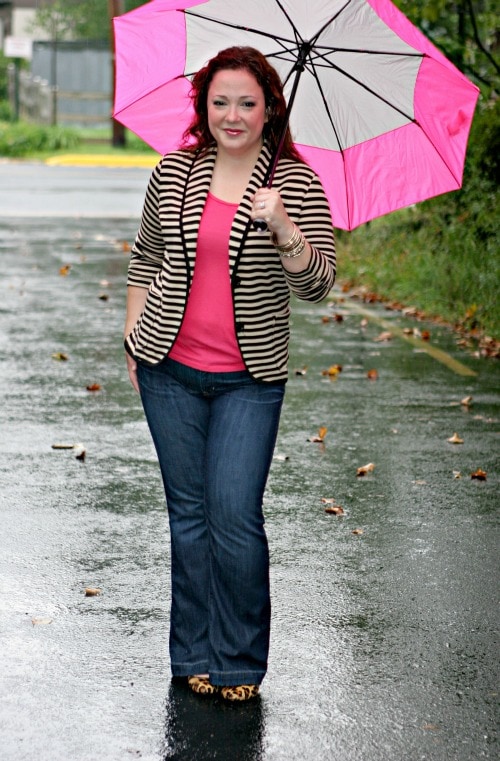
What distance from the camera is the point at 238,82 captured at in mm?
4109

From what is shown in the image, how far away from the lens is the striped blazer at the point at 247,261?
4.11 m

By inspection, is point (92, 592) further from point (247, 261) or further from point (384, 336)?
point (384, 336)

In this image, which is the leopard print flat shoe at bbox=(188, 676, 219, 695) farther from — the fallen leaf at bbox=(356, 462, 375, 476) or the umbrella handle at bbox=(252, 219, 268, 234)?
the fallen leaf at bbox=(356, 462, 375, 476)

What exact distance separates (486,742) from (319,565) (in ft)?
5.76

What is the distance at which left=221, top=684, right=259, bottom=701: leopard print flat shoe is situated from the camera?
14.3 ft

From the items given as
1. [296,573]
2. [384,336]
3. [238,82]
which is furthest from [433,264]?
[238,82]

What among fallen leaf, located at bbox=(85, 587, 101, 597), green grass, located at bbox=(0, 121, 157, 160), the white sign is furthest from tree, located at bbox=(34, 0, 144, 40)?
fallen leaf, located at bbox=(85, 587, 101, 597)

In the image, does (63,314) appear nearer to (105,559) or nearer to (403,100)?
(105,559)

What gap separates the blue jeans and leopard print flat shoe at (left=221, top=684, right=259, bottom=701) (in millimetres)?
19

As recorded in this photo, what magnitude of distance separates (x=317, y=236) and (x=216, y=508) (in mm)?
868

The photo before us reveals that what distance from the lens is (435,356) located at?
1121 centimetres

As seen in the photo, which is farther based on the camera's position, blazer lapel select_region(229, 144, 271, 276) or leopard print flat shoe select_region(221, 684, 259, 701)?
leopard print flat shoe select_region(221, 684, 259, 701)

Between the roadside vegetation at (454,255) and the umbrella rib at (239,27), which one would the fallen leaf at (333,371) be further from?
the umbrella rib at (239,27)

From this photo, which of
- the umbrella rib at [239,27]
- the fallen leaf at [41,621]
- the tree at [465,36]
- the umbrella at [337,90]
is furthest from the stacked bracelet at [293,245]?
the tree at [465,36]
